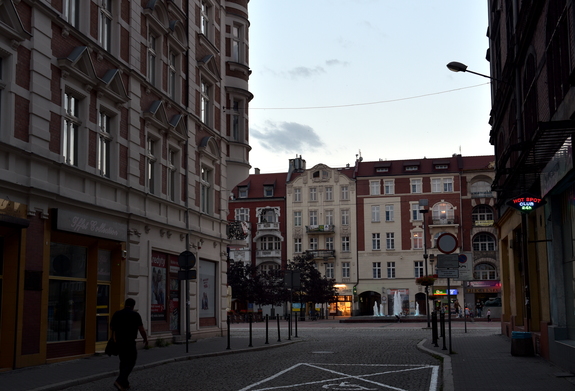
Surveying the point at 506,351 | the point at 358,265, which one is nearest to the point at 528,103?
the point at 506,351

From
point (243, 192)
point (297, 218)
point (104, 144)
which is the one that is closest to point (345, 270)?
point (297, 218)

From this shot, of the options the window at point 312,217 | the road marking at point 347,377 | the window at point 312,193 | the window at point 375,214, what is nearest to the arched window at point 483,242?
the window at point 375,214

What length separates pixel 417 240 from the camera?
79.1 meters

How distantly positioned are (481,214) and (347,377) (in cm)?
6595

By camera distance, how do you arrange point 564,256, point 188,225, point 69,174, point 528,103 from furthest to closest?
point 188,225, point 528,103, point 69,174, point 564,256

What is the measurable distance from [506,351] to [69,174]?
12.4 meters

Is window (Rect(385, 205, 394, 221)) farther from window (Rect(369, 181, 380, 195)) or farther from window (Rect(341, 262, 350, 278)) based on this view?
window (Rect(341, 262, 350, 278))

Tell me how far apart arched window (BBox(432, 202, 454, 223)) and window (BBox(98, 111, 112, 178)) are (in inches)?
2386

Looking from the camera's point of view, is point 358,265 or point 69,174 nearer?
point 69,174

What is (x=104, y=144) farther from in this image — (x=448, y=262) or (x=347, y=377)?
(x=347, y=377)

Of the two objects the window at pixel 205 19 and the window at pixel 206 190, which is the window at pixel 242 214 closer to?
the window at pixel 206 190

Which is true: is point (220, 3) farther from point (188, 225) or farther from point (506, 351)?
point (506, 351)

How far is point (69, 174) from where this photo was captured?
59.2 feet

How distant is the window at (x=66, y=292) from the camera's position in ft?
58.0
